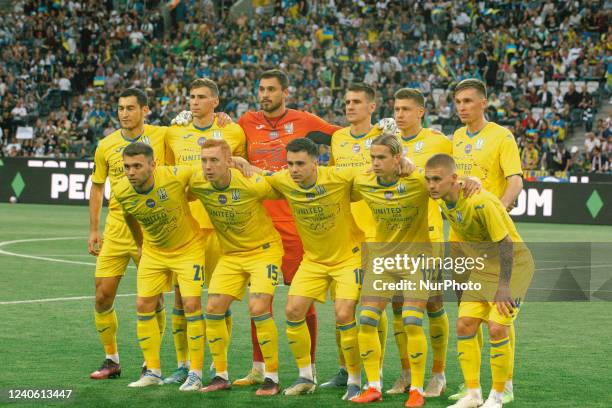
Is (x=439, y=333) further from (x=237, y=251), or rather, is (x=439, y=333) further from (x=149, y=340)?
(x=149, y=340)

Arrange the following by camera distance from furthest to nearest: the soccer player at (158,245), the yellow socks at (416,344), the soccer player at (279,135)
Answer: the soccer player at (279,135) < the soccer player at (158,245) < the yellow socks at (416,344)

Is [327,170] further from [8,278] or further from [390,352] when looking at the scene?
[8,278]

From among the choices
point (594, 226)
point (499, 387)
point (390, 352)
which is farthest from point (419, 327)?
point (594, 226)

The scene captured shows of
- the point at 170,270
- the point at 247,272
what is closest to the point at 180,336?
the point at 170,270

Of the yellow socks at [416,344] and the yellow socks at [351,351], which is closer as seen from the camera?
the yellow socks at [416,344]

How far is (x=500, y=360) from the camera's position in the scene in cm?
759

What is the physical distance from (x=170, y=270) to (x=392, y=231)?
187 centimetres

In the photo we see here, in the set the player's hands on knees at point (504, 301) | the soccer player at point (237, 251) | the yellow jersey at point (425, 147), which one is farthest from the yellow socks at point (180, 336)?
the player's hands on knees at point (504, 301)

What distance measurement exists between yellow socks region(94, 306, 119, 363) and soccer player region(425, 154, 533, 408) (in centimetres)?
295

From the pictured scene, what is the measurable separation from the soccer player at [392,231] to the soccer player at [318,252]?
5.2 inches

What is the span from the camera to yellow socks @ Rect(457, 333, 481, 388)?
7672 millimetres

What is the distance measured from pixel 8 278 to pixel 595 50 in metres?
21.6

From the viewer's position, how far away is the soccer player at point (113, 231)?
8.89 m

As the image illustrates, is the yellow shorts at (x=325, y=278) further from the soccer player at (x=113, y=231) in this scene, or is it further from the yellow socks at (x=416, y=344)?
the soccer player at (x=113, y=231)
